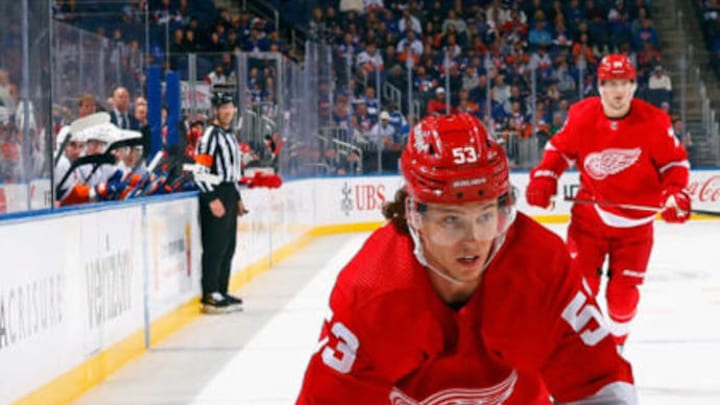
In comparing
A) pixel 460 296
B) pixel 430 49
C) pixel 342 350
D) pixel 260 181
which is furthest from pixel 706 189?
pixel 342 350

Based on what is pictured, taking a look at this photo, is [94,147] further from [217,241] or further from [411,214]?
[411,214]

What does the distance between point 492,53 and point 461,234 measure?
1549cm

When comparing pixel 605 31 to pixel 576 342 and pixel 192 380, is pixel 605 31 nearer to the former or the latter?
pixel 192 380

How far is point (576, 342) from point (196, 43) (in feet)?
53.0

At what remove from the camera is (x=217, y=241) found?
767 centimetres

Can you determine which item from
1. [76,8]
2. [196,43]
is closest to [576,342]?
[76,8]

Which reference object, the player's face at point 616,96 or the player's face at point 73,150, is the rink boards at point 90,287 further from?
the player's face at point 616,96

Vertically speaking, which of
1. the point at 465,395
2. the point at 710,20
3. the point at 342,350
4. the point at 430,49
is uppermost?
the point at 710,20

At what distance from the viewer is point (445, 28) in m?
18.7

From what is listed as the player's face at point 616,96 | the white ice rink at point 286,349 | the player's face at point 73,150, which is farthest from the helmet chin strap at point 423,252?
the player's face at point 73,150

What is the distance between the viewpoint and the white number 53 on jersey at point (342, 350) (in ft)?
6.63

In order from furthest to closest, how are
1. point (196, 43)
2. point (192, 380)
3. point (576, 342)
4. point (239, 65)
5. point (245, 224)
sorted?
point (196, 43), point (239, 65), point (245, 224), point (192, 380), point (576, 342)

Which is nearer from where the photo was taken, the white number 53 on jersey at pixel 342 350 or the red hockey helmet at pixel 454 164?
the red hockey helmet at pixel 454 164

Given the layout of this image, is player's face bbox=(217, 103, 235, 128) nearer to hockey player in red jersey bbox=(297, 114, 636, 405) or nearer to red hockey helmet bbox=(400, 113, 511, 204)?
hockey player in red jersey bbox=(297, 114, 636, 405)
